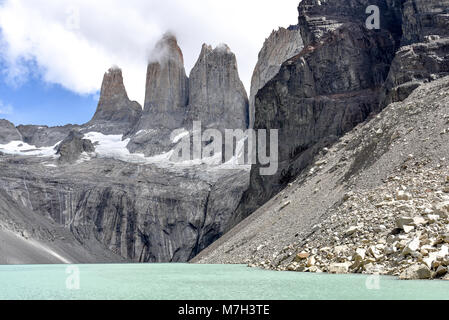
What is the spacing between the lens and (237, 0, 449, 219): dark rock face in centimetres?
5481

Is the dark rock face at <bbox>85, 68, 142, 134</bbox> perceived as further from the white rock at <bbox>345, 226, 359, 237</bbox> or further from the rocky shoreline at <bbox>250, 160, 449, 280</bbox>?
the white rock at <bbox>345, 226, 359, 237</bbox>

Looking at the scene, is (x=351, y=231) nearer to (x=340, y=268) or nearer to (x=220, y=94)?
(x=340, y=268)

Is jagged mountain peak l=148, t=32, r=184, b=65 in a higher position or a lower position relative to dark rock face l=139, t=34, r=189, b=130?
higher

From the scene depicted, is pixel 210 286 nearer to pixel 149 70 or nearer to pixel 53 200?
pixel 53 200

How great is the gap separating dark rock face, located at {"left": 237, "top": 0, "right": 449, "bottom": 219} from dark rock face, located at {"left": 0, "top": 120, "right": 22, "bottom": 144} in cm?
9799

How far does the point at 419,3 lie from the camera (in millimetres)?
→ 57188

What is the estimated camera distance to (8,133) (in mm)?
147375

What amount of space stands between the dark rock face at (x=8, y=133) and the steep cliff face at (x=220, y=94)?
2066 inches

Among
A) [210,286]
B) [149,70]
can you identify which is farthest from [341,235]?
[149,70]

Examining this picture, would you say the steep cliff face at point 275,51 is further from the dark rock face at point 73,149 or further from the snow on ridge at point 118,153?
the dark rock face at point 73,149

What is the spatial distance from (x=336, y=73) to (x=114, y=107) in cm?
9877

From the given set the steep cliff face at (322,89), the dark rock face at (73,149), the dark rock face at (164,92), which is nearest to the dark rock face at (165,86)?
the dark rock face at (164,92)

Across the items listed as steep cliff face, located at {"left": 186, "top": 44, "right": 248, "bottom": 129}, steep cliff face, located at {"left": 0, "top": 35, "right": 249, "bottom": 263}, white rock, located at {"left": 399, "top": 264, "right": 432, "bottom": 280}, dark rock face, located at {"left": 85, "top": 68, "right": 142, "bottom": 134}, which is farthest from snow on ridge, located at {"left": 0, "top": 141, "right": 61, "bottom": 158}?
white rock, located at {"left": 399, "top": 264, "right": 432, "bottom": 280}
